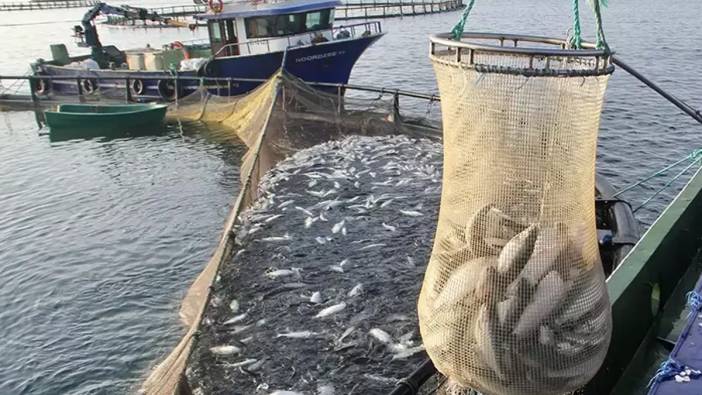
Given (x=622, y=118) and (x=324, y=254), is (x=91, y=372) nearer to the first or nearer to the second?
(x=324, y=254)

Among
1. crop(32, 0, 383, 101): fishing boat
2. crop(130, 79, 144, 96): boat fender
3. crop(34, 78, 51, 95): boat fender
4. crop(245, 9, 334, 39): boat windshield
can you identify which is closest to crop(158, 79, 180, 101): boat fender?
crop(32, 0, 383, 101): fishing boat

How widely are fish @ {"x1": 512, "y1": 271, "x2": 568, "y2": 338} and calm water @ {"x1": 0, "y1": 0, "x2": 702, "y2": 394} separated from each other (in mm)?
6460

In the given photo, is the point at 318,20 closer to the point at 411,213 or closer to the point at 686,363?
the point at 411,213

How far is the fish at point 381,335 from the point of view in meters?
8.16

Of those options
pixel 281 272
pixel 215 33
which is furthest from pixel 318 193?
pixel 215 33

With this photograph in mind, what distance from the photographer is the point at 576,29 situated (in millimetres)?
3416

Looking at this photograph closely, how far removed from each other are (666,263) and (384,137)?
36.7 feet

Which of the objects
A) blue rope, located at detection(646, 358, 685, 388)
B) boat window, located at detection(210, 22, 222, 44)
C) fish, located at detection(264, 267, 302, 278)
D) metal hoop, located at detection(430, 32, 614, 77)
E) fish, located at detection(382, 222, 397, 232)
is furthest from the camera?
boat window, located at detection(210, 22, 222, 44)

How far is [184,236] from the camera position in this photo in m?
12.4

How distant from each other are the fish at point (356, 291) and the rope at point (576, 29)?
6.41 metres

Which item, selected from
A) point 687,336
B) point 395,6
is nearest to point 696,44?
point 687,336

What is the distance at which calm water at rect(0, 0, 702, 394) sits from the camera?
8.74m

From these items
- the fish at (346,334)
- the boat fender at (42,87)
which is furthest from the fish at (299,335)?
the boat fender at (42,87)

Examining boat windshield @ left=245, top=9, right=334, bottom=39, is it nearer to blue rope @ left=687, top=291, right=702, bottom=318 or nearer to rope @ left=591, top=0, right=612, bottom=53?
blue rope @ left=687, top=291, right=702, bottom=318
